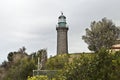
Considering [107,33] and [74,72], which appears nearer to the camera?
[74,72]

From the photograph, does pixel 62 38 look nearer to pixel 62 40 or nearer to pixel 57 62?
pixel 62 40

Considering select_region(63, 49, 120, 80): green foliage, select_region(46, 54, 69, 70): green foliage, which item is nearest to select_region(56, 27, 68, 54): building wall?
select_region(46, 54, 69, 70): green foliage

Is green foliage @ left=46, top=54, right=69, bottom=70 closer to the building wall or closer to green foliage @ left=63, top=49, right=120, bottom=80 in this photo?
the building wall

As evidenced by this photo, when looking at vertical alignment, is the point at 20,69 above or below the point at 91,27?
below

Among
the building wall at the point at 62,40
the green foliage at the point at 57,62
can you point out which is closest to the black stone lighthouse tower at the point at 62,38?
the building wall at the point at 62,40

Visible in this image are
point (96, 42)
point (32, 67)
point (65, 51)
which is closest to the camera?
point (32, 67)

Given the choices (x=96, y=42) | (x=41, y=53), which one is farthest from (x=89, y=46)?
(x=41, y=53)

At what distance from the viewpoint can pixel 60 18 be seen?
96.4 metres

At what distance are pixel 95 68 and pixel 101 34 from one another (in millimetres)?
54607

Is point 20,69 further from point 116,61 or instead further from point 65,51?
point 116,61

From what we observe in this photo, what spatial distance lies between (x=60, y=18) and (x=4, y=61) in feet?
64.6

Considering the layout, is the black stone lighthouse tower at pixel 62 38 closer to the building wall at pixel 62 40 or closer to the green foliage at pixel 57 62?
the building wall at pixel 62 40

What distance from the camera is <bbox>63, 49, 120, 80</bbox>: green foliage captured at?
3147 centimetres

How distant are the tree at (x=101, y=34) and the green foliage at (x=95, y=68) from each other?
50962 millimetres
